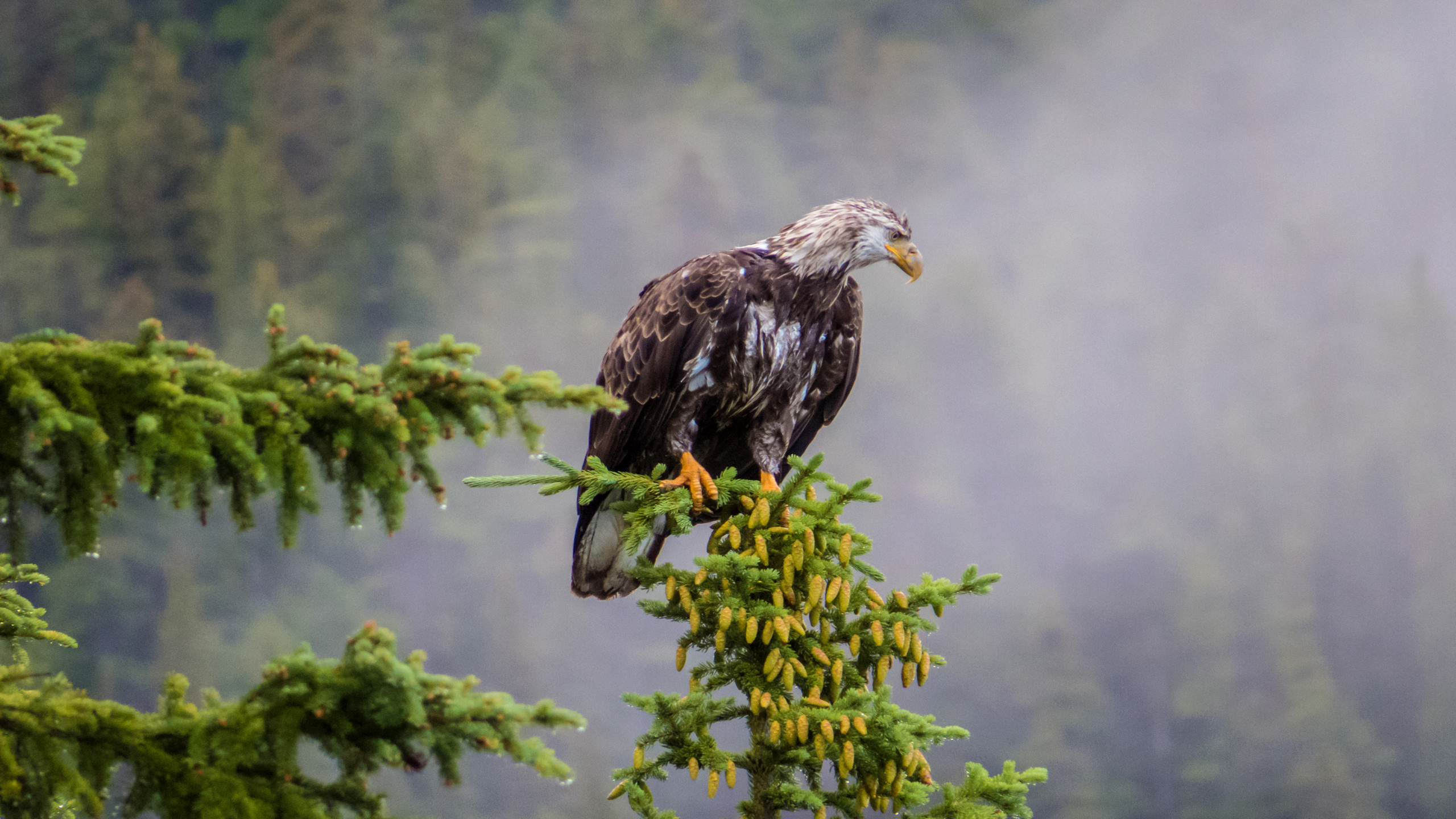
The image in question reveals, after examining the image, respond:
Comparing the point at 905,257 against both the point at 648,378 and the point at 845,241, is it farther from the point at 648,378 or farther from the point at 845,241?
the point at 648,378

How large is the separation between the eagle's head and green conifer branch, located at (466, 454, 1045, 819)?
98 centimetres

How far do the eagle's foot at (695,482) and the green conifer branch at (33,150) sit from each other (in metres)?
1.67

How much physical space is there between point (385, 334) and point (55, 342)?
629 inches

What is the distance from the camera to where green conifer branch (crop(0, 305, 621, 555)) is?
1549 millimetres

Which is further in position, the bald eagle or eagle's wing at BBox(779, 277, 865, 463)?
eagle's wing at BBox(779, 277, 865, 463)

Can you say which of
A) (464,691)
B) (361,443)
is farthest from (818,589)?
(361,443)

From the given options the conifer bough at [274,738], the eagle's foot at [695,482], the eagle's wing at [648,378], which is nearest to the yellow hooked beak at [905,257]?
the eagle's wing at [648,378]

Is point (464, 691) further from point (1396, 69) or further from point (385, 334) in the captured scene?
point (1396, 69)

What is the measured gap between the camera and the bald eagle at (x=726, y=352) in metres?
3.45

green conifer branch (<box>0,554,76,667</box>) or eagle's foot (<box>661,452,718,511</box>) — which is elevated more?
eagle's foot (<box>661,452,718,511</box>)

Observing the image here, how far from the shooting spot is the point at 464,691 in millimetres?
1693

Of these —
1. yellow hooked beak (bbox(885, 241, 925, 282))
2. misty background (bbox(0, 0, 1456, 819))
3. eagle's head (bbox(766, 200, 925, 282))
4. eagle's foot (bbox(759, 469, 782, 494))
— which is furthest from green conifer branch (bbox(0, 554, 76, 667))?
misty background (bbox(0, 0, 1456, 819))

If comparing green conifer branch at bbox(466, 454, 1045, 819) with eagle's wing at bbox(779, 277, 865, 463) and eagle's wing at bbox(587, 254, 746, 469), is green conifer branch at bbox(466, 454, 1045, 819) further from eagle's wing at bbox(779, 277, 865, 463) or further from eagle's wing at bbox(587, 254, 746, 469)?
eagle's wing at bbox(779, 277, 865, 463)

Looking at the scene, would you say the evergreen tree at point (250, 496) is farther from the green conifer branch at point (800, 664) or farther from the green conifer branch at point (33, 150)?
the green conifer branch at point (800, 664)
